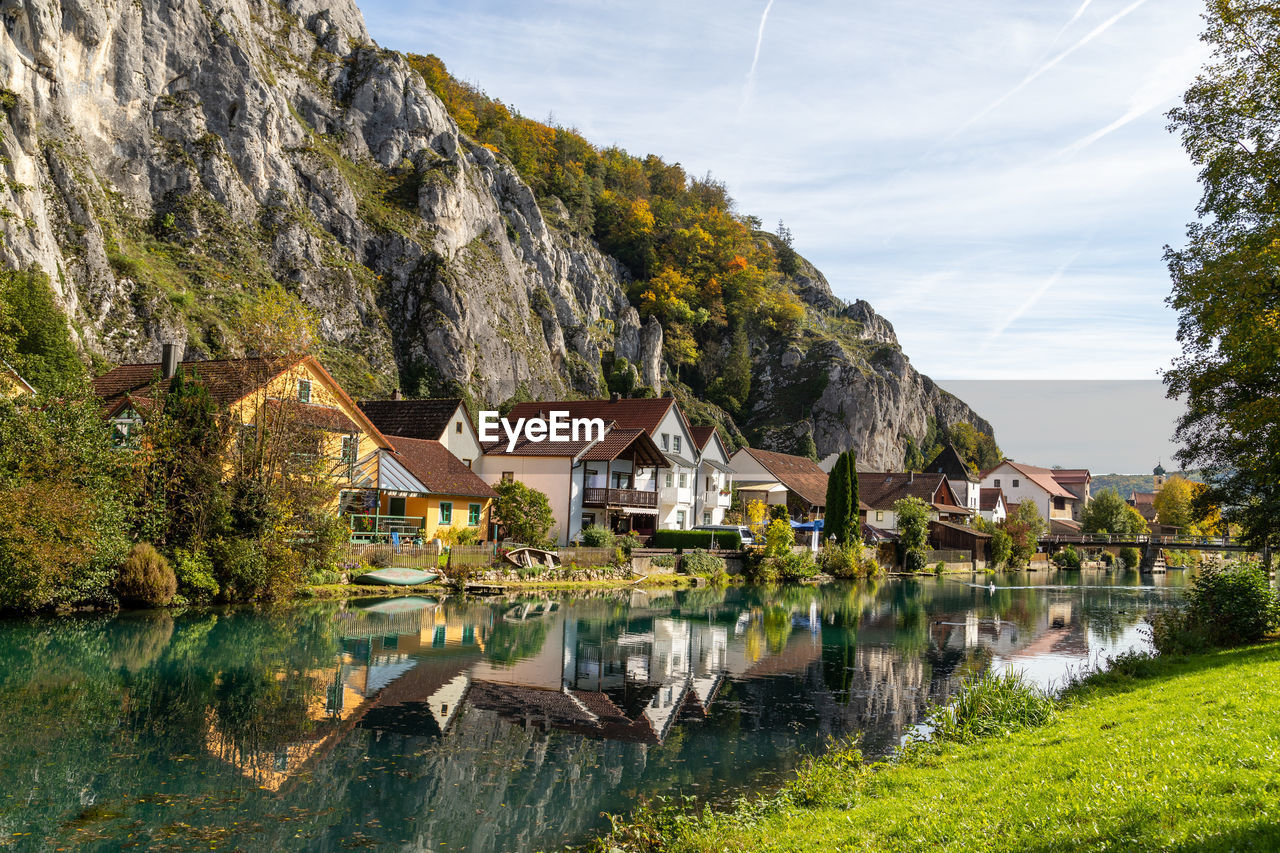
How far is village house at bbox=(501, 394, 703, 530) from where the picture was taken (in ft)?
202

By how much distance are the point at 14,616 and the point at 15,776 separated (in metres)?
16.8

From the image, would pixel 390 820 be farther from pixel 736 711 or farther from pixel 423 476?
pixel 423 476

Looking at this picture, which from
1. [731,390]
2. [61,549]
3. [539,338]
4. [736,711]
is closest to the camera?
[736,711]

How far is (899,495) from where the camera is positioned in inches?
3344

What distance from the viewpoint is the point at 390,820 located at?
1136cm

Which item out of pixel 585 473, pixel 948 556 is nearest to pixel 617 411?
pixel 585 473

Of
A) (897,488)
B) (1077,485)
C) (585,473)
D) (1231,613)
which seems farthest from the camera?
(1077,485)

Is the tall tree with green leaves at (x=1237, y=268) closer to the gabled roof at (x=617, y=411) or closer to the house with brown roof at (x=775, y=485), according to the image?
the gabled roof at (x=617, y=411)

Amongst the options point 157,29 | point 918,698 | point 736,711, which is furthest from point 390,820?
point 157,29

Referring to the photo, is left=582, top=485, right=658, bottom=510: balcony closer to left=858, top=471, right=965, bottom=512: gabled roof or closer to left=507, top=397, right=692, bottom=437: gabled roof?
left=507, top=397, right=692, bottom=437: gabled roof

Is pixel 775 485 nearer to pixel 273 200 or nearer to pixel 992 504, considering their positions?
pixel 992 504

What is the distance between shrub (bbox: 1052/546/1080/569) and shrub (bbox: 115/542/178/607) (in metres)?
78.0

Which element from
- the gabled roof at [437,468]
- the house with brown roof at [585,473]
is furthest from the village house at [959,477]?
the gabled roof at [437,468]

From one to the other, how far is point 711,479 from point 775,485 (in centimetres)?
1031
